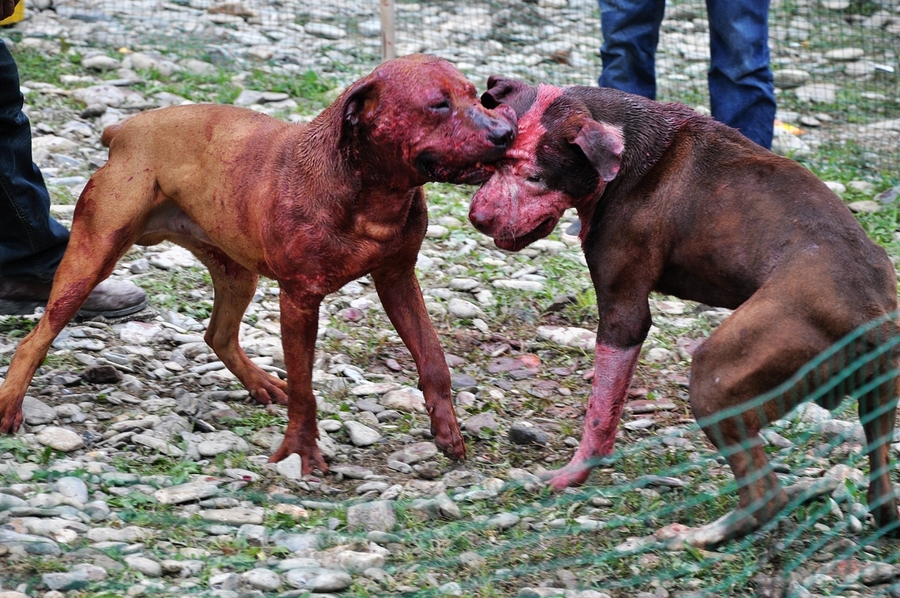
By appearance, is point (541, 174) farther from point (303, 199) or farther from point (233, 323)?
point (233, 323)

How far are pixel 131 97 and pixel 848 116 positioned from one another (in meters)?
6.51

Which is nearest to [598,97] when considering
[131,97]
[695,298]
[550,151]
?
[550,151]

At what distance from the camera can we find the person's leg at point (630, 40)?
23.5ft

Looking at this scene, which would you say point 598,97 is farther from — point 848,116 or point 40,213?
point 848,116

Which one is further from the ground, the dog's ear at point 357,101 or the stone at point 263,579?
the dog's ear at point 357,101

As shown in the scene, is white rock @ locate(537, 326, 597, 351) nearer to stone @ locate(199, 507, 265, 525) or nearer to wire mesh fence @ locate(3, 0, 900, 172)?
stone @ locate(199, 507, 265, 525)

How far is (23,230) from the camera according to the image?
545 cm

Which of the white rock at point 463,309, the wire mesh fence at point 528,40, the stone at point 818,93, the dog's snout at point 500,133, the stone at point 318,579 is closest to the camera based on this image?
the stone at point 318,579

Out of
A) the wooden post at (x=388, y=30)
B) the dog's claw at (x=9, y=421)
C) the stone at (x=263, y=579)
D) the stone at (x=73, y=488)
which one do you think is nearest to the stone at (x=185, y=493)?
the stone at (x=73, y=488)

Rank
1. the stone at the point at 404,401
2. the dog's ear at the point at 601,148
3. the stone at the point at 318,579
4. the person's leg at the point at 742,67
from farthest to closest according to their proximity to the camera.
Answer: the person's leg at the point at 742,67 → the stone at the point at 404,401 → the dog's ear at the point at 601,148 → the stone at the point at 318,579

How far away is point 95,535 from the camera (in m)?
3.72

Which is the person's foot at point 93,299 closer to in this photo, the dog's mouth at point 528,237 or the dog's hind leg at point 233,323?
the dog's hind leg at point 233,323

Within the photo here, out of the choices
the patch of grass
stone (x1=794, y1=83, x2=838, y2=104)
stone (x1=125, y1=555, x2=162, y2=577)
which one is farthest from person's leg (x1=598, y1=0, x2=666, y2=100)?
stone (x1=125, y1=555, x2=162, y2=577)

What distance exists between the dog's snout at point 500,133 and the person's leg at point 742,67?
3.32 m
